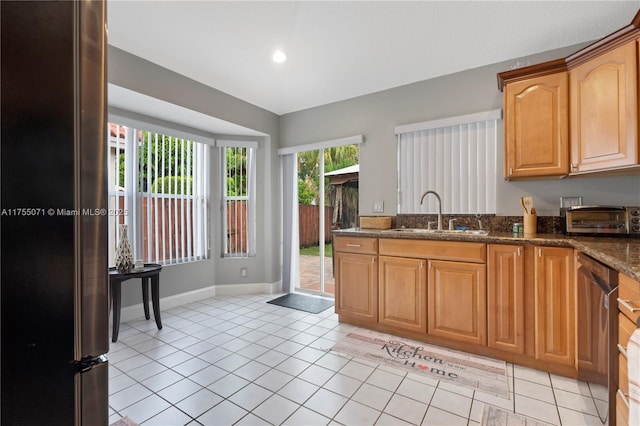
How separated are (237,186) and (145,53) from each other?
190cm

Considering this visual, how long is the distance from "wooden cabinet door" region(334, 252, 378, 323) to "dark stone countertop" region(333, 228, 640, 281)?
0.84 feet

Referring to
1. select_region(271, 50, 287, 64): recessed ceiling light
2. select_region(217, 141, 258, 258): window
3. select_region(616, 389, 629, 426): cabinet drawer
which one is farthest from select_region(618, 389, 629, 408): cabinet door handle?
select_region(217, 141, 258, 258): window

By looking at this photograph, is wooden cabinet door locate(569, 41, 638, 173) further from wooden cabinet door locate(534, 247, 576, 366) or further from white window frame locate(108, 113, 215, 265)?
white window frame locate(108, 113, 215, 265)

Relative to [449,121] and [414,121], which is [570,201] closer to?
[449,121]

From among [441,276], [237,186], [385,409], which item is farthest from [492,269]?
[237,186]

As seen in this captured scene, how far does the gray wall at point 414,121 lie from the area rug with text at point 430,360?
136 centimetres

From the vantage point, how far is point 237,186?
4223 mm

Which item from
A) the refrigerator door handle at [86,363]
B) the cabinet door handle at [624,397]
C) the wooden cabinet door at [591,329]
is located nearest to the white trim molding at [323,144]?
the wooden cabinet door at [591,329]

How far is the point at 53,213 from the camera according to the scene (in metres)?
0.53

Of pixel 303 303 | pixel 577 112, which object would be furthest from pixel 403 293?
pixel 577 112

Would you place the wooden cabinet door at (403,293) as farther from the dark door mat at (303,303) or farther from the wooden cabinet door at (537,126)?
the wooden cabinet door at (537,126)

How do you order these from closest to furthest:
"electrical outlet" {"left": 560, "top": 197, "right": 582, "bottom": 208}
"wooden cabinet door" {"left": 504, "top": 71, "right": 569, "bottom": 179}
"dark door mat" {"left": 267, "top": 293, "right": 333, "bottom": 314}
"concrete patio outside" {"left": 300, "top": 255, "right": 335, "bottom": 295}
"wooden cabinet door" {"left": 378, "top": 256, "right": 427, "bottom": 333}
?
"wooden cabinet door" {"left": 504, "top": 71, "right": 569, "bottom": 179} < "electrical outlet" {"left": 560, "top": 197, "right": 582, "bottom": 208} < "wooden cabinet door" {"left": 378, "top": 256, "right": 427, "bottom": 333} < "dark door mat" {"left": 267, "top": 293, "right": 333, "bottom": 314} < "concrete patio outside" {"left": 300, "top": 255, "right": 335, "bottom": 295}

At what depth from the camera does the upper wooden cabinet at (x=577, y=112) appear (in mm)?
1922

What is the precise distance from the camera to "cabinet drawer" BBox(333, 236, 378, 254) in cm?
289
